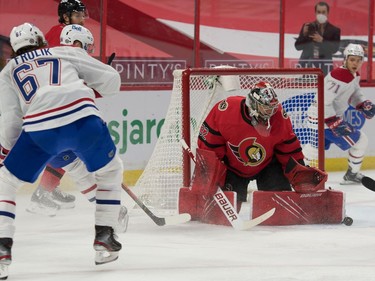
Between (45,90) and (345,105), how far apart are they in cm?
371

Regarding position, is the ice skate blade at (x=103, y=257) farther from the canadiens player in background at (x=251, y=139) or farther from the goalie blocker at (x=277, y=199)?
the canadiens player in background at (x=251, y=139)

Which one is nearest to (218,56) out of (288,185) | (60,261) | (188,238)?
(288,185)

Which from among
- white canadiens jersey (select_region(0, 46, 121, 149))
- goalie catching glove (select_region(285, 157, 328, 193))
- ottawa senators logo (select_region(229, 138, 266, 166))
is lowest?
goalie catching glove (select_region(285, 157, 328, 193))

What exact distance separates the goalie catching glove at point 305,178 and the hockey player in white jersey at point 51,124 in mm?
1379

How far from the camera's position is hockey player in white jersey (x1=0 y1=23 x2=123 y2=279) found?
13.5ft

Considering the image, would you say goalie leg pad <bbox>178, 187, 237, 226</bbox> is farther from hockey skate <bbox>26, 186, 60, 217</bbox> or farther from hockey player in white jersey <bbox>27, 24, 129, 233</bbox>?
hockey skate <bbox>26, 186, 60, 217</bbox>

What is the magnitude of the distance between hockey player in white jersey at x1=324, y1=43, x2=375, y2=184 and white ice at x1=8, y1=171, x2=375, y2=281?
1.47m

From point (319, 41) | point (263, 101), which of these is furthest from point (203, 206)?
point (319, 41)

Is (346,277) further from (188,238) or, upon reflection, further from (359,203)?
(359,203)

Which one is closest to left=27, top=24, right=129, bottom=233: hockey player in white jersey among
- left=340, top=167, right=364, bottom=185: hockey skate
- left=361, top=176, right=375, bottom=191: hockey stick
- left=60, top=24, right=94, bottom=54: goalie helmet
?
left=60, top=24, right=94, bottom=54: goalie helmet

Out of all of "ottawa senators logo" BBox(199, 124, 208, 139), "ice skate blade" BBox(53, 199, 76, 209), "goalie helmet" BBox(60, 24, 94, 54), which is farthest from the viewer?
"ice skate blade" BBox(53, 199, 76, 209)

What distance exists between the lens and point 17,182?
413 cm

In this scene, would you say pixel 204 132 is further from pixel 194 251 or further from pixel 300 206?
pixel 194 251

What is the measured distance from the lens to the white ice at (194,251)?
13.8 ft
